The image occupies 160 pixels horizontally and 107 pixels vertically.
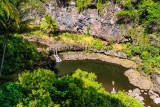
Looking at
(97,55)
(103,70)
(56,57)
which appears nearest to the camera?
(103,70)

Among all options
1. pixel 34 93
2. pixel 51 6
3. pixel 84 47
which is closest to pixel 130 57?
pixel 84 47

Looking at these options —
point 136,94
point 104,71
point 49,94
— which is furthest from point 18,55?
point 49,94

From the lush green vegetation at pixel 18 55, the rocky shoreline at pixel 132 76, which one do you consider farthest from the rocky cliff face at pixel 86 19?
the lush green vegetation at pixel 18 55

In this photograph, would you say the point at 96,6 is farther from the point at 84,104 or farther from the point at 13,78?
the point at 84,104

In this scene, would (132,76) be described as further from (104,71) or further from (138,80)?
(104,71)

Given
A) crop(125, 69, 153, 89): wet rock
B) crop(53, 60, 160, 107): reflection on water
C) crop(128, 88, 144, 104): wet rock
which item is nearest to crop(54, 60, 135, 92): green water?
crop(53, 60, 160, 107): reflection on water

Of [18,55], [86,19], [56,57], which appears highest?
[86,19]

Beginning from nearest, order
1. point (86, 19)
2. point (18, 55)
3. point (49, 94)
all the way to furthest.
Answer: point (49, 94), point (18, 55), point (86, 19)
